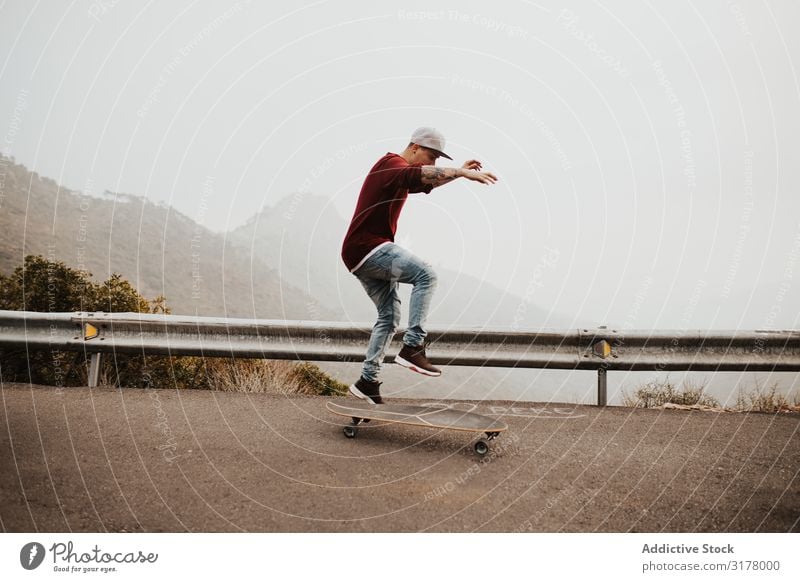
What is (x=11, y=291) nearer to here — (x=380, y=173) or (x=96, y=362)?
(x=96, y=362)

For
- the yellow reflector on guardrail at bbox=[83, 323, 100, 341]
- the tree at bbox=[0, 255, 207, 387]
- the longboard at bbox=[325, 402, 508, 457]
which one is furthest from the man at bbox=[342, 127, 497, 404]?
the yellow reflector on guardrail at bbox=[83, 323, 100, 341]

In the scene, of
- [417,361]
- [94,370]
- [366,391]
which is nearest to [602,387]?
[417,361]

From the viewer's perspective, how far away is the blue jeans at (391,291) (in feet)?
13.7

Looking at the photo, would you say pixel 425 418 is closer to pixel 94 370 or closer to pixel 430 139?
pixel 430 139

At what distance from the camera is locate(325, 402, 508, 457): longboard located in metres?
3.65

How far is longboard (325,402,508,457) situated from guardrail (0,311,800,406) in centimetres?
120

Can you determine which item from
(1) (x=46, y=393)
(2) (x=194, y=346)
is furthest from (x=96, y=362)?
(2) (x=194, y=346)

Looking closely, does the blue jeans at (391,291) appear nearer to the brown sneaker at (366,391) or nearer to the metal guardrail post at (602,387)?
the brown sneaker at (366,391)

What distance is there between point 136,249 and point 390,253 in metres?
66.5

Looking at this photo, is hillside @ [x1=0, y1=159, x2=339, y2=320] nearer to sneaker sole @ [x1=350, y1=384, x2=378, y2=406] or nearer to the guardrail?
the guardrail

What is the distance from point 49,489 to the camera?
2.88 m

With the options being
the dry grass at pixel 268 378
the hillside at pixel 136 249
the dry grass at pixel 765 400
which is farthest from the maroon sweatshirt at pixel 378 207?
the hillside at pixel 136 249
